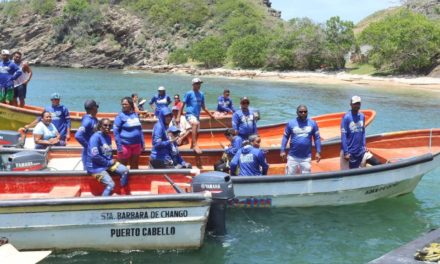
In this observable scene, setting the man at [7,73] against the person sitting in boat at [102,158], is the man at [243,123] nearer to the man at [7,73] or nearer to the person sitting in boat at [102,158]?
the person sitting in boat at [102,158]

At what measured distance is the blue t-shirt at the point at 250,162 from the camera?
990 centimetres

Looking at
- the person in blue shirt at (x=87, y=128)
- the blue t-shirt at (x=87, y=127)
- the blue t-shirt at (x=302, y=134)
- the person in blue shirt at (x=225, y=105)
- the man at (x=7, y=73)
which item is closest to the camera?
the person in blue shirt at (x=87, y=128)

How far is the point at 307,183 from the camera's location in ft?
34.2

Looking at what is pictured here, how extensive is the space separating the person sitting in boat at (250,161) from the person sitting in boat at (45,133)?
157 inches

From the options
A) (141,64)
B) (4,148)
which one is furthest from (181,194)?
(141,64)

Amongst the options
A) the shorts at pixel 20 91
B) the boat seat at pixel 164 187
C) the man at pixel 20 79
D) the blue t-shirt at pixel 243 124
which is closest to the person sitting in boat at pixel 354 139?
the blue t-shirt at pixel 243 124

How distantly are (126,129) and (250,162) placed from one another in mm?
2437

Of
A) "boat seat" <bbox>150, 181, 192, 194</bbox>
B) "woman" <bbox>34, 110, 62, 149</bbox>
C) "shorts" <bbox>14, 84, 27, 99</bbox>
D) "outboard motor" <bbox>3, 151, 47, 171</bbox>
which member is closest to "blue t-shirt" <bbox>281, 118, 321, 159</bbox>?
"boat seat" <bbox>150, 181, 192, 194</bbox>

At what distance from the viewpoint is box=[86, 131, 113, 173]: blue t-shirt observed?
8.40 metres

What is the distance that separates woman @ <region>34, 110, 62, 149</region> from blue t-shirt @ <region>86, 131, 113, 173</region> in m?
2.76

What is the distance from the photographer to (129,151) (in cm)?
970

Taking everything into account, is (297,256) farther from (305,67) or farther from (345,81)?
(305,67)

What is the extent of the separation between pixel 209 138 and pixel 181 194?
24.2 ft

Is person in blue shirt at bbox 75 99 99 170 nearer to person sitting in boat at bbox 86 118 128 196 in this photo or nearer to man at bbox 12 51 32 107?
person sitting in boat at bbox 86 118 128 196
